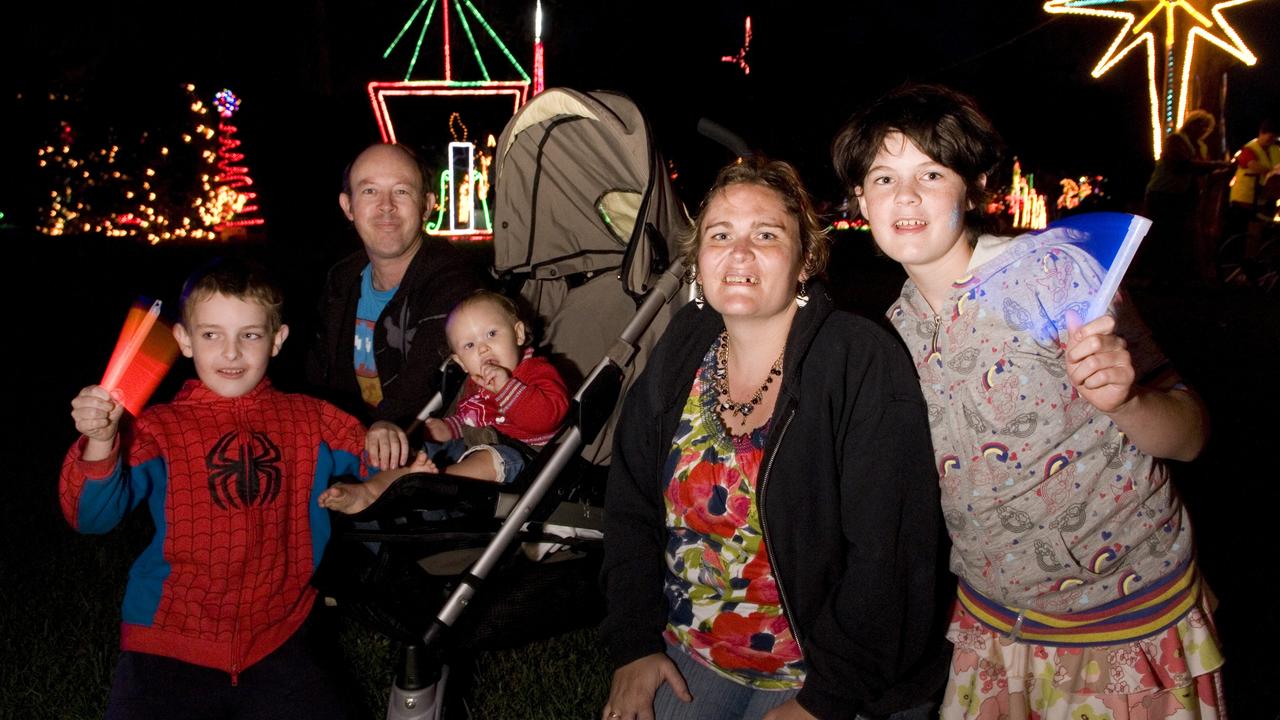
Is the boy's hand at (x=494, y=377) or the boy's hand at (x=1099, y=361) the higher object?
the boy's hand at (x=1099, y=361)

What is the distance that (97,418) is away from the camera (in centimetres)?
250

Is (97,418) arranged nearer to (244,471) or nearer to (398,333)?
(244,471)

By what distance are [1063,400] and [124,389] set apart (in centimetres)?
233

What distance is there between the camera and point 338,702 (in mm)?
2828

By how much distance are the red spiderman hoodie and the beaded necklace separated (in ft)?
4.33

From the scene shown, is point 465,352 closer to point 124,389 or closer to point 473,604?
point 473,604

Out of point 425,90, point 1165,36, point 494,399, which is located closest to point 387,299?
point 494,399

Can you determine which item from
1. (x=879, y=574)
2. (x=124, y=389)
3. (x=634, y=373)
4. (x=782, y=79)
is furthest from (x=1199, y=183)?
(x=782, y=79)

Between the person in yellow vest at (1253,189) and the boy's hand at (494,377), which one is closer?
the boy's hand at (494,377)

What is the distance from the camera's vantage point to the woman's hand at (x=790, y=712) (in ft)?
7.41

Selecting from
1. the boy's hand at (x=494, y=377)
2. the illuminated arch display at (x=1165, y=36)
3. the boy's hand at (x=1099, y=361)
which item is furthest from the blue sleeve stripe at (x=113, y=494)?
the illuminated arch display at (x=1165, y=36)

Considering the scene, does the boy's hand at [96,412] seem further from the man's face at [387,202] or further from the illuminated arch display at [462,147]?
the illuminated arch display at [462,147]

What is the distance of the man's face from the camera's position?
13.2 feet

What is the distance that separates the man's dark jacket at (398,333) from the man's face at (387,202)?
0.35ft
